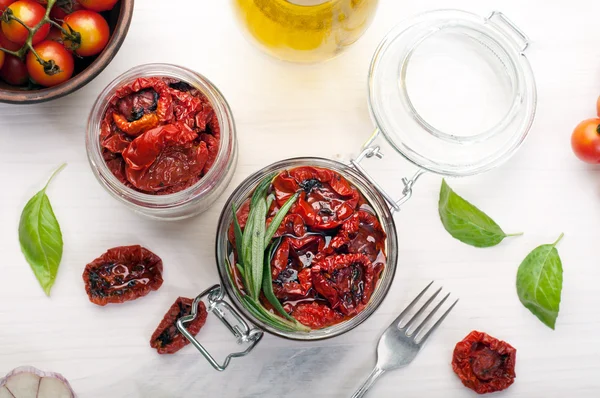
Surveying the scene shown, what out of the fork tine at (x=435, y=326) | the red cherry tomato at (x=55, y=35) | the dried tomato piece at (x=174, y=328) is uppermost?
the red cherry tomato at (x=55, y=35)

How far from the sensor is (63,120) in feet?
4.00

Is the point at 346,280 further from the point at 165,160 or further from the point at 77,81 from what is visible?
the point at 77,81

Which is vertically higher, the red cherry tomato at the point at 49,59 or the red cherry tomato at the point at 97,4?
the red cherry tomato at the point at 97,4

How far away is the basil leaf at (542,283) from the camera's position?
1.23 m

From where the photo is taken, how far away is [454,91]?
4.09 ft

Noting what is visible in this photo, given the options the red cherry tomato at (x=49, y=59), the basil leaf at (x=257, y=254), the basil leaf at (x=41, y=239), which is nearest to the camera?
the basil leaf at (x=257, y=254)

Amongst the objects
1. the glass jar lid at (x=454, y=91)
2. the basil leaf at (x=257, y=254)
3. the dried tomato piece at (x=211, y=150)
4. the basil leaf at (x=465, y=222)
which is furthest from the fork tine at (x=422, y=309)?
the dried tomato piece at (x=211, y=150)

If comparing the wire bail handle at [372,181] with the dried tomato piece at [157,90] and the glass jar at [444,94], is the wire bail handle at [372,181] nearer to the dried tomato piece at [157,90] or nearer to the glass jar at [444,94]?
the glass jar at [444,94]

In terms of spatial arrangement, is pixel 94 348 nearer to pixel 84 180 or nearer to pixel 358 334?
pixel 84 180

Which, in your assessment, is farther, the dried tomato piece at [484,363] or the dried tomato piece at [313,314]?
the dried tomato piece at [484,363]

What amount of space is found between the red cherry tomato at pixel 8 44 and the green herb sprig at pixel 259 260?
52 cm

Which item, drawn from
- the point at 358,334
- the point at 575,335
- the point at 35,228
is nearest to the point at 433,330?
the point at 358,334

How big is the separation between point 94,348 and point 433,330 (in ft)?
2.21

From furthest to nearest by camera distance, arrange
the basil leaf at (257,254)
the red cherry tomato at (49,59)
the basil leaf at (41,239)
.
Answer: the basil leaf at (41,239), the red cherry tomato at (49,59), the basil leaf at (257,254)
